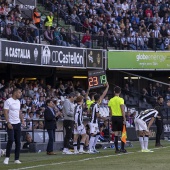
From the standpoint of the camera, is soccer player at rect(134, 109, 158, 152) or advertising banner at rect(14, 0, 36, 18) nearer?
soccer player at rect(134, 109, 158, 152)

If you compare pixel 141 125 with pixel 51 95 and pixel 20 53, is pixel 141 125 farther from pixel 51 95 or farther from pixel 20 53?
pixel 51 95

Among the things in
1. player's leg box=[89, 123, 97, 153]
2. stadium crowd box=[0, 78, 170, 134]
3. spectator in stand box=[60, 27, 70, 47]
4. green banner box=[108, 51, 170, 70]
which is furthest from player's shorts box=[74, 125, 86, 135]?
green banner box=[108, 51, 170, 70]

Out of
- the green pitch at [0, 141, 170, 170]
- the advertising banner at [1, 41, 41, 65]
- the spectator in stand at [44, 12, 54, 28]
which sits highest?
the spectator in stand at [44, 12, 54, 28]

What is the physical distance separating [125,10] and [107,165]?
2598 cm

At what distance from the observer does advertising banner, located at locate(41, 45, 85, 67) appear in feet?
111

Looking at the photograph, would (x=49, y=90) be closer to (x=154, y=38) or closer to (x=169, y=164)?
(x=154, y=38)

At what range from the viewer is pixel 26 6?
1449 inches

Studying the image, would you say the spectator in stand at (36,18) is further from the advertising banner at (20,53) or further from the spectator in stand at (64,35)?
the advertising banner at (20,53)

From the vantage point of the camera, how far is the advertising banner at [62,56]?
33.9m

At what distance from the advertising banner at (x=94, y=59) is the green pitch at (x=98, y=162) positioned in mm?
14396

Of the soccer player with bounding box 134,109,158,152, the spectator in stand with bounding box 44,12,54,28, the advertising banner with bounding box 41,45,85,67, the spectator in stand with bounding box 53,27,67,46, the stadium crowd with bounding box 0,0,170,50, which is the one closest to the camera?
the soccer player with bounding box 134,109,158,152

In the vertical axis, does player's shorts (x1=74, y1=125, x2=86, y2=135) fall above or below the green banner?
below

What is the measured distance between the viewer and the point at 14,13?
33688 mm

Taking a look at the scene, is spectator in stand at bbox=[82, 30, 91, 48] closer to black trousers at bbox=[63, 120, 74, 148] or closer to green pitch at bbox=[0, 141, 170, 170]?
black trousers at bbox=[63, 120, 74, 148]
